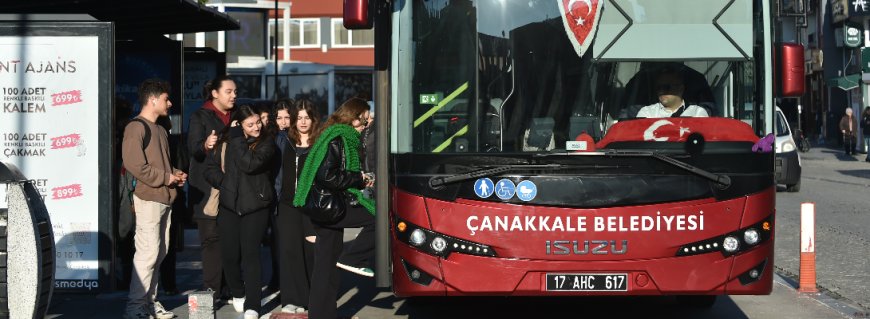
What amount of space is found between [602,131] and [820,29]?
59955 mm

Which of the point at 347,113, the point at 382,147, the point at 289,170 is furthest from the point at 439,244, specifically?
the point at 289,170

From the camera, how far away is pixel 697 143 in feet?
27.5

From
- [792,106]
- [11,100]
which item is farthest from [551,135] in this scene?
[792,106]

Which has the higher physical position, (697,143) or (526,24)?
(526,24)

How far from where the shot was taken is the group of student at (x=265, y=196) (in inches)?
369

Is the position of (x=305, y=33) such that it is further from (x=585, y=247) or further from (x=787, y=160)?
(x=585, y=247)

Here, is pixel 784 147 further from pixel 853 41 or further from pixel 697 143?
pixel 853 41

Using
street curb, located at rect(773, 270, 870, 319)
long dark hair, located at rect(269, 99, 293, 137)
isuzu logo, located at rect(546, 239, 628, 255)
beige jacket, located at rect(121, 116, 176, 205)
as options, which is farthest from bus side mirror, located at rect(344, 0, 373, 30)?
street curb, located at rect(773, 270, 870, 319)

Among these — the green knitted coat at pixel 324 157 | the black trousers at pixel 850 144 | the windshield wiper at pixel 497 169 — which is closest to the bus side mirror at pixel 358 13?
the windshield wiper at pixel 497 169

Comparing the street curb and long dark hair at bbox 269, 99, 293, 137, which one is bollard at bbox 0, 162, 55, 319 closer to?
long dark hair at bbox 269, 99, 293, 137

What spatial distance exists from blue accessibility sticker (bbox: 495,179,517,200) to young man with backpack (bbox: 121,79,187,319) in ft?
8.39

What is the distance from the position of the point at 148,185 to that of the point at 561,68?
120 inches

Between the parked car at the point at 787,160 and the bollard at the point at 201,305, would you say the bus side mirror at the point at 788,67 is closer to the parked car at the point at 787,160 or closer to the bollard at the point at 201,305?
the bollard at the point at 201,305

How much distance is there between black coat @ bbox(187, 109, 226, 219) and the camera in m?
10.7
